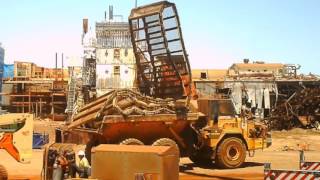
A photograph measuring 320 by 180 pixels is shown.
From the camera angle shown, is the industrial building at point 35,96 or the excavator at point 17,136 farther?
the industrial building at point 35,96

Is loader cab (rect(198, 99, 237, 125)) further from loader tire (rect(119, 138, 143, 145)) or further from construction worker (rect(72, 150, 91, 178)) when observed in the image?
construction worker (rect(72, 150, 91, 178))

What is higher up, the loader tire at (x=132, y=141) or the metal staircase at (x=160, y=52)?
the metal staircase at (x=160, y=52)

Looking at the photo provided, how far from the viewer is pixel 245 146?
18.9 m

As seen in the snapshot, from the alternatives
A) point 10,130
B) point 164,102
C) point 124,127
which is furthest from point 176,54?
point 10,130

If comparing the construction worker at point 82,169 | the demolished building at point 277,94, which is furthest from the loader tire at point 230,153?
the demolished building at point 277,94

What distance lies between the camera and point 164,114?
54.6ft

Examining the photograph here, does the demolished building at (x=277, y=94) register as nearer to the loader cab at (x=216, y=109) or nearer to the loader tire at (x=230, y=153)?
the loader cab at (x=216, y=109)

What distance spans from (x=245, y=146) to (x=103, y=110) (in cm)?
594

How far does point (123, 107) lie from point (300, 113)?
→ 28.5 m

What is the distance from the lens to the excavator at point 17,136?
13.8 metres

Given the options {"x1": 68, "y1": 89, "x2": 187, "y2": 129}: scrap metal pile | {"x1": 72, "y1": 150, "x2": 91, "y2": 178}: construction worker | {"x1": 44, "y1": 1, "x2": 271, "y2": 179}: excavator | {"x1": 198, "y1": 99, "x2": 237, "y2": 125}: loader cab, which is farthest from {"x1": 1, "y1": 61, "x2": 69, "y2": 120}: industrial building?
{"x1": 72, "y1": 150, "x2": 91, "y2": 178}: construction worker

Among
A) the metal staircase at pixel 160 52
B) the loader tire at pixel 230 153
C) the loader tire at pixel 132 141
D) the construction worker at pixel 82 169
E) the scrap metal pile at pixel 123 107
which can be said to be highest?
the metal staircase at pixel 160 52

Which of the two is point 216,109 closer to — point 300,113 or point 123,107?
point 123,107

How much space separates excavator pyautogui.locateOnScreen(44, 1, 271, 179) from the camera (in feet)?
53.7
